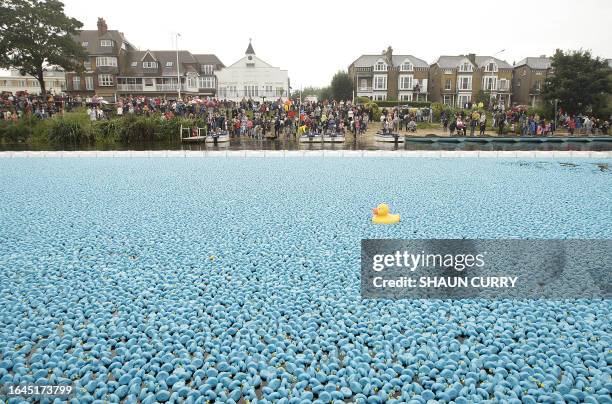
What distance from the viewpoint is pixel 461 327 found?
361cm

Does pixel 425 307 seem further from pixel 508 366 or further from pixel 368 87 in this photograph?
pixel 368 87

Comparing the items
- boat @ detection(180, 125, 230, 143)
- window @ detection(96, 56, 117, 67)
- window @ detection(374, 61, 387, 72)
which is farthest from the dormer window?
window @ detection(96, 56, 117, 67)

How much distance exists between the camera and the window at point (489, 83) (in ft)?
169

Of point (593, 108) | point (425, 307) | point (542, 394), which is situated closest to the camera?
point (542, 394)

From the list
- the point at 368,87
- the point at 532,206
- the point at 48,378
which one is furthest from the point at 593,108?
the point at 48,378

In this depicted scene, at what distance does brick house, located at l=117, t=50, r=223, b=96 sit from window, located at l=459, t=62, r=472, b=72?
31.2 m

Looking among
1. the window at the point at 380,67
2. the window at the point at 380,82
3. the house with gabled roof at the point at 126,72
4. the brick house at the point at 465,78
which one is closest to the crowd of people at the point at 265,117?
the house with gabled roof at the point at 126,72

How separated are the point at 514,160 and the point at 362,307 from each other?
44.7 feet

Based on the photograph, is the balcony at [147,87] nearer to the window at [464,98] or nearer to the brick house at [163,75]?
the brick house at [163,75]

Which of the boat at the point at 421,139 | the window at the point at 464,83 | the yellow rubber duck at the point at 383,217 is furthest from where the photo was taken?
the window at the point at 464,83

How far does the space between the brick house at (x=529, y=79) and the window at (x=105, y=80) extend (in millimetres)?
50892

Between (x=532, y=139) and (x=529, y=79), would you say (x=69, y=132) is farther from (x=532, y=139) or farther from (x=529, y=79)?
(x=529, y=79)

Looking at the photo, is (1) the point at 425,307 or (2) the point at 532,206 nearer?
(1) the point at 425,307

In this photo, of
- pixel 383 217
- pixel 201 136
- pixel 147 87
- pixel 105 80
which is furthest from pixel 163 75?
pixel 383 217
